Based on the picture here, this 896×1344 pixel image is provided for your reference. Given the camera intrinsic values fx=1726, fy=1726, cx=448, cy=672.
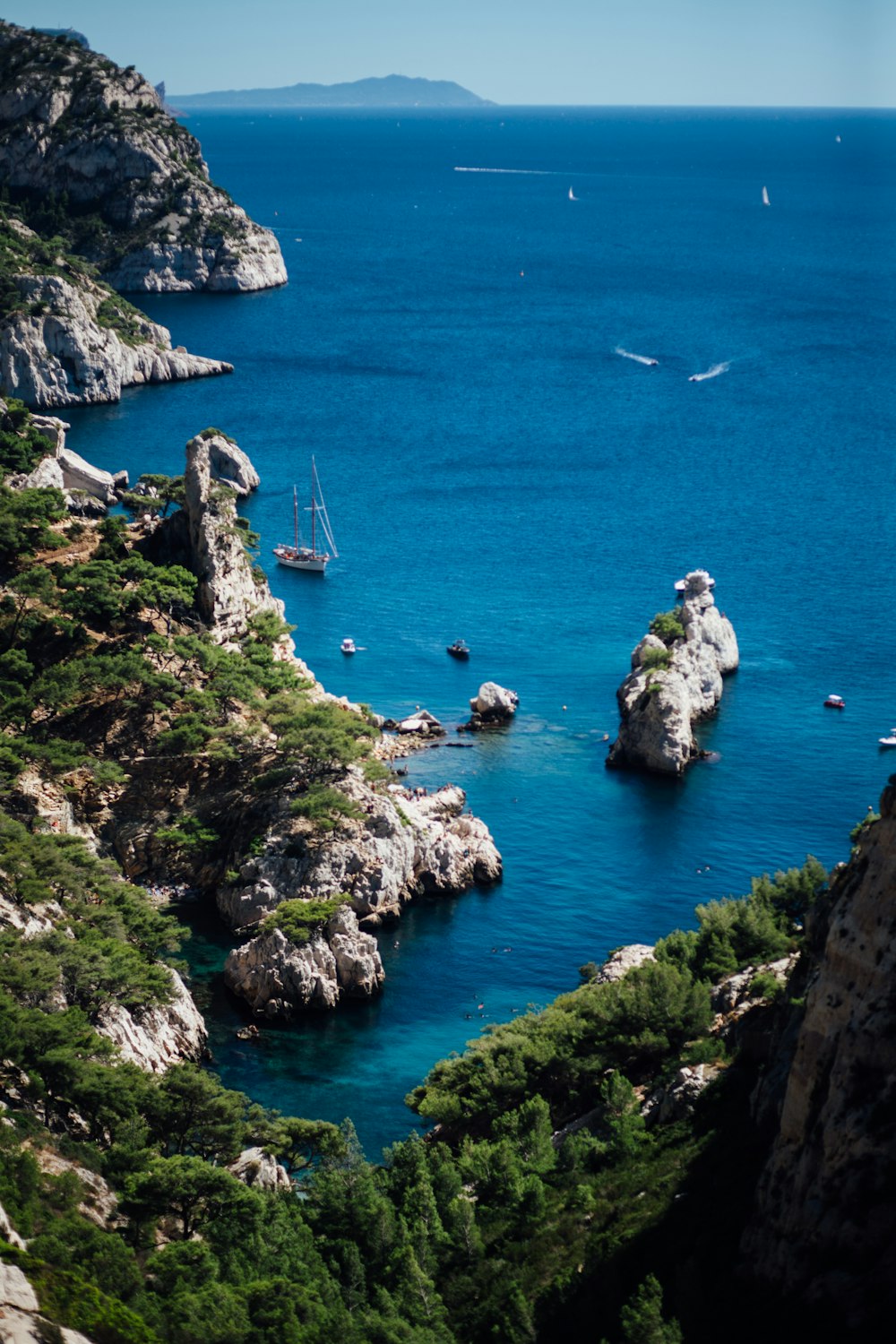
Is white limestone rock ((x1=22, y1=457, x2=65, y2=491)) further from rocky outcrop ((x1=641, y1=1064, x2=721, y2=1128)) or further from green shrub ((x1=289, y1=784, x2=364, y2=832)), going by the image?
rocky outcrop ((x1=641, y1=1064, x2=721, y2=1128))

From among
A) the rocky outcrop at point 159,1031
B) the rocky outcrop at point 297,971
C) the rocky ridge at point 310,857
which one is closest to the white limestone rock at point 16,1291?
the rocky outcrop at point 159,1031

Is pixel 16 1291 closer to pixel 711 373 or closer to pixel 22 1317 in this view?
pixel 22 1317

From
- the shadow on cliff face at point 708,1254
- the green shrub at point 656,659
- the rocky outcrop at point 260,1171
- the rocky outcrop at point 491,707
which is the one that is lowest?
the rocky outcrop at point 260,1171

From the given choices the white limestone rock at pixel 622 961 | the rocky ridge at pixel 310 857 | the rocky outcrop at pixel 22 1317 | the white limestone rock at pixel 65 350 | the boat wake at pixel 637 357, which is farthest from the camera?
the boat wake at pixel 637 357

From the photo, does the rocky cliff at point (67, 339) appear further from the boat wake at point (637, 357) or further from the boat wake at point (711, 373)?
the boat wake at point (711, 373)

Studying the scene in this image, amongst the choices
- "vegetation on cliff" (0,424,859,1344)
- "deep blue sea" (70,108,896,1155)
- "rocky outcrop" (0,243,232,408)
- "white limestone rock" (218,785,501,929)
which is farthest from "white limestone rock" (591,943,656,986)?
"rocky outcrop" (0,243,232,408)

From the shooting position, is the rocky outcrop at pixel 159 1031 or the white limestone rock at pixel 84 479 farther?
the white limestone rock at pixel 84 479

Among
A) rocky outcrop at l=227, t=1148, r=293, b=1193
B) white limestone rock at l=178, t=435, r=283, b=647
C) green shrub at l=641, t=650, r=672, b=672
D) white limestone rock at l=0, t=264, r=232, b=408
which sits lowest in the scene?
rocky outcrop at l=227, t=1148, r=293, b=1193

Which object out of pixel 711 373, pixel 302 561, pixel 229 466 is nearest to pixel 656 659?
pixel 302 561

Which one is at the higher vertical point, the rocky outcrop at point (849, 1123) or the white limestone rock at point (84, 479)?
the white limestone rock at point (84, 479)
